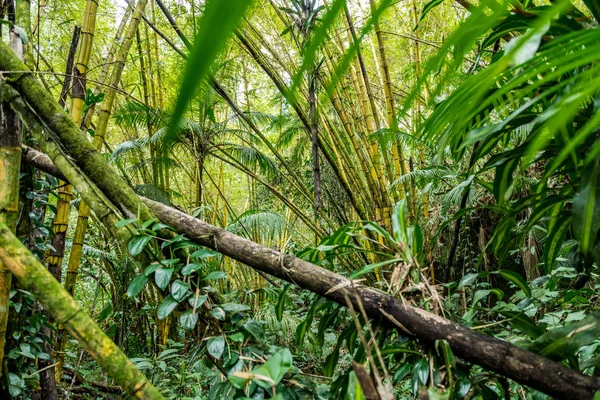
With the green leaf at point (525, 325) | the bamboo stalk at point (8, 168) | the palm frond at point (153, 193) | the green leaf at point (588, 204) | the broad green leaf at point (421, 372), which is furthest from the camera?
the palm frond at point (153, 193)

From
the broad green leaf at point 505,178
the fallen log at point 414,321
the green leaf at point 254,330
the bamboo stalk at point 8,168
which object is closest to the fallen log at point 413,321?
the fallen log at point 414,321

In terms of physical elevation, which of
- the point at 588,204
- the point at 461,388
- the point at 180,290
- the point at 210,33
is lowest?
the point at 461,388

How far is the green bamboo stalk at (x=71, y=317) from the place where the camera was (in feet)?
1.66

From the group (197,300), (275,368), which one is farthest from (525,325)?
(197,300)

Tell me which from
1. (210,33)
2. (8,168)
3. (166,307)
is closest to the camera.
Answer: (210,33)

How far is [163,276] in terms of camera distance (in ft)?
2.27

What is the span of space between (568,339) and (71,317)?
0.66 m

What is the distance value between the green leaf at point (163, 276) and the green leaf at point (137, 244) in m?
0.05

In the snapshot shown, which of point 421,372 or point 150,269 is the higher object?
point 150,269

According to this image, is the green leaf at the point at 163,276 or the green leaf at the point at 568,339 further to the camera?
the green leaf at the point at 163,276

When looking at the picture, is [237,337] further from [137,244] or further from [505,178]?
[505,178]

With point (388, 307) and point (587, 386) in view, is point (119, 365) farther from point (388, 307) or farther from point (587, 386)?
point (587, 386)

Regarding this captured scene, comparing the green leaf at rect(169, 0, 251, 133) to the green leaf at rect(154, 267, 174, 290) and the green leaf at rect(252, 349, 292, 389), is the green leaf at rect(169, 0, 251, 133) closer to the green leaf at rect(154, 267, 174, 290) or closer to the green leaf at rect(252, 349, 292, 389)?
the green leaf at rect(252, 349, 292, 389)

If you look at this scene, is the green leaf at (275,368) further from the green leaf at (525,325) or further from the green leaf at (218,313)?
the green leaf at (525,325)
